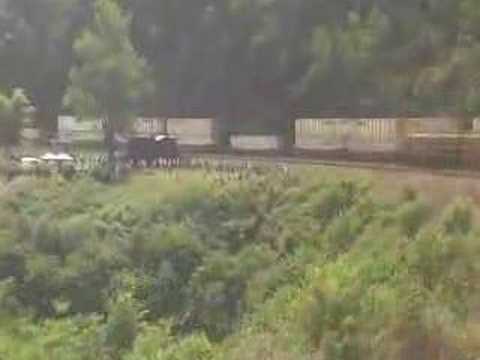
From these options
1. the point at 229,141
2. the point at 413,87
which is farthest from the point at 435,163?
the point at 229,141

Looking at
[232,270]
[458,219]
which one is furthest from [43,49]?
[458,219]

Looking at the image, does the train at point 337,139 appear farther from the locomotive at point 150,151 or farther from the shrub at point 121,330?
the shrub at point 121,330

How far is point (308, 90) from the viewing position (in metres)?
38.3

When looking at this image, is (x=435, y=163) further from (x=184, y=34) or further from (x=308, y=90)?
(x=184, y=34)

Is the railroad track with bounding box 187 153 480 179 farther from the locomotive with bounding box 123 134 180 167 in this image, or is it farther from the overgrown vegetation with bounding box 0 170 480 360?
the overgrown vegetation with bounding box 0 170 480 360

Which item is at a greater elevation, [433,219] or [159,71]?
[159,71]

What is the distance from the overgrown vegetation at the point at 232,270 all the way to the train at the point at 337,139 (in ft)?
15.0

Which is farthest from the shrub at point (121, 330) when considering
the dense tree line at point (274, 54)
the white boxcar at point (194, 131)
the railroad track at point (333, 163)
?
the white boxcar at point (194, 131)

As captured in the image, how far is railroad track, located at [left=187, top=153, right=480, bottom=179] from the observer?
27.9 metres

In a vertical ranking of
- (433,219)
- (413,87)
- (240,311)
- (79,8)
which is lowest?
(240,311)

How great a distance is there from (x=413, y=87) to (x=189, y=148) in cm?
993

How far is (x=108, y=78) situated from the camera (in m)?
35.0

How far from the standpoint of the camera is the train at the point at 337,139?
30.5 m

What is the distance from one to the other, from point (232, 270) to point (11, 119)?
16118mm
